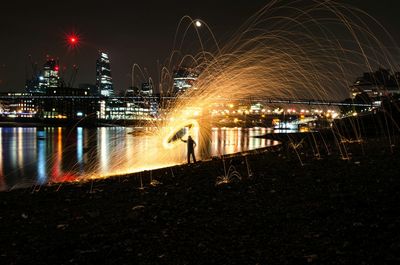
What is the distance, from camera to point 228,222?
8.29m

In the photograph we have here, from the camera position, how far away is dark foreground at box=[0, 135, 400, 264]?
21.0 feet

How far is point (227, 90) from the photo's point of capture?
3091 centimetres

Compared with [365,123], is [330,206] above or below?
below

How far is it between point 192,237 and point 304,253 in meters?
2.18

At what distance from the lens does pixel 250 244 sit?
6.82 metres

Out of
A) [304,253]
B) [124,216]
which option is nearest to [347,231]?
[304,253]

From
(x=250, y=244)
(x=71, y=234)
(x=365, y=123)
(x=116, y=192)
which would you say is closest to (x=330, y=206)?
(x=250, y=244)

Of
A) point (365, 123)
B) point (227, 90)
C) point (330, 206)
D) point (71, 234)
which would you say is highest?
point (227, 90)

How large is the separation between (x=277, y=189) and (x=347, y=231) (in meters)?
4.05

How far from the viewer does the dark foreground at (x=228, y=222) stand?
21.0 feet

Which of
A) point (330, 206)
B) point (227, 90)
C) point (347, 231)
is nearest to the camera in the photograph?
point (347, 231)

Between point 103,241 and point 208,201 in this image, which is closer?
point 103,241

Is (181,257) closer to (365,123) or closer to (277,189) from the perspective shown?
(277,189)

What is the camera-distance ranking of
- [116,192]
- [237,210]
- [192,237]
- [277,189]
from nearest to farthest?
[192,237], [237,210], [277,189], [116,192]
